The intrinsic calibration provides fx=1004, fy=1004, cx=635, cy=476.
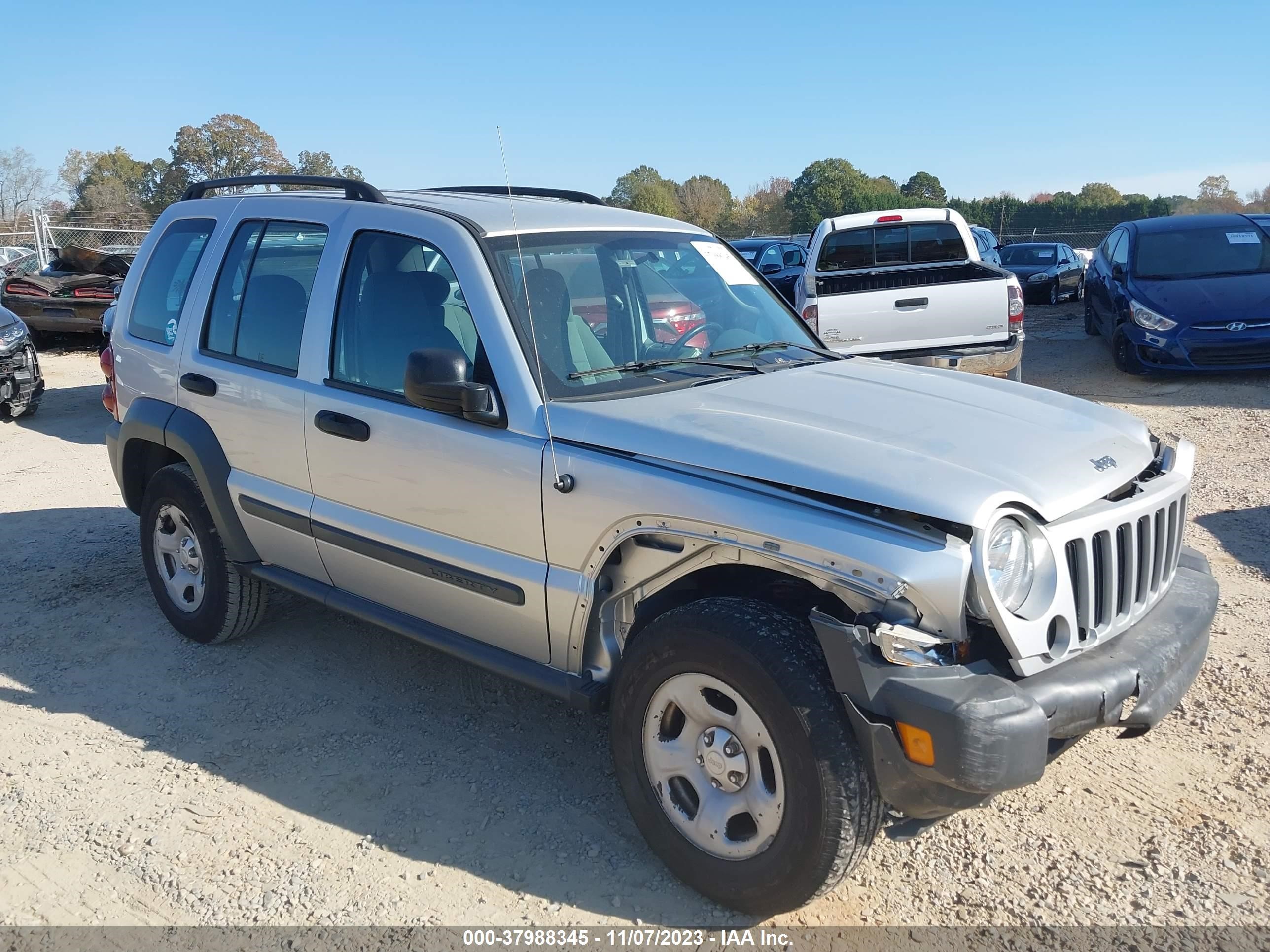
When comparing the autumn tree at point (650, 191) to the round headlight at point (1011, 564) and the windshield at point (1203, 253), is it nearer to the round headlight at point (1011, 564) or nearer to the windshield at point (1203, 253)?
the windshield at point (1203, 253)

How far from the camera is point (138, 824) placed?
11.6ft

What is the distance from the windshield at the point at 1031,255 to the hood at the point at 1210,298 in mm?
11649

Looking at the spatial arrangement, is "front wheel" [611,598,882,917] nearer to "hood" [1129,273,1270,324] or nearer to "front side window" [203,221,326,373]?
"front side window" [203,221,326,373]

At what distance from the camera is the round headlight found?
2.64m

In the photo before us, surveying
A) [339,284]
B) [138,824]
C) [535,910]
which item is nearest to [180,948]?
[138,824]

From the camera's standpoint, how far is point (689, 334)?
390 centimetres

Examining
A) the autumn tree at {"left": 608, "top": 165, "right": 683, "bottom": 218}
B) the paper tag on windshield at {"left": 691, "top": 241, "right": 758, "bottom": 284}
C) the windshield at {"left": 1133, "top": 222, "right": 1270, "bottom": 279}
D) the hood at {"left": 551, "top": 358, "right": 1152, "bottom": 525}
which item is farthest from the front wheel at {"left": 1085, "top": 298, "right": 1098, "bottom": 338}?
the autumn tree at {"left": 608, "top": 165, "right": 683, "bottom": 218}

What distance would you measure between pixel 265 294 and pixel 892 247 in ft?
24.0

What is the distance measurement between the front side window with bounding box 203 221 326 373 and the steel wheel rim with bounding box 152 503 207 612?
96 centimetres

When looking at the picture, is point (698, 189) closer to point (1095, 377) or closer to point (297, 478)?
point (1095, 377)

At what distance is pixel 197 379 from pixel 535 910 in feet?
9.39

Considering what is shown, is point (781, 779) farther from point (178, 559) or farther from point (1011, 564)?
point (178, 559)

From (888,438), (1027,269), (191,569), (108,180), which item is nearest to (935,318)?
(888,438)

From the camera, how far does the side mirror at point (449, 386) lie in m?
3.26
